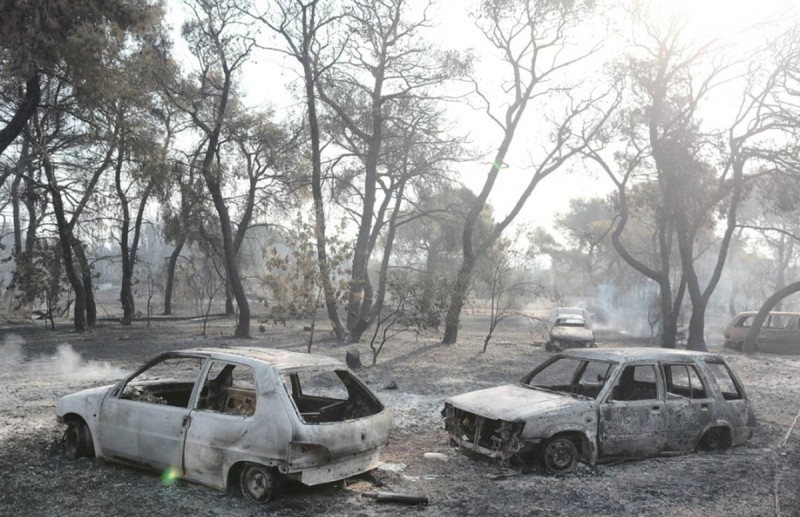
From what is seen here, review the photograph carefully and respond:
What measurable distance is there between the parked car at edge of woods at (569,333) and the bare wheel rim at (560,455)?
55.9 feet

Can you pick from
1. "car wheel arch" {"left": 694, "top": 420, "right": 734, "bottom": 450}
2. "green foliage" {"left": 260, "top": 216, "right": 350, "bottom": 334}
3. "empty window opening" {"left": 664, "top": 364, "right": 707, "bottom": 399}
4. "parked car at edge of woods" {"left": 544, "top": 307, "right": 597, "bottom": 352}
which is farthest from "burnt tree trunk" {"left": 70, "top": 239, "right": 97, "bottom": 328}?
"car wheel arch" {"left": 694, "top": 420, "right": 734, "bottom": 450}

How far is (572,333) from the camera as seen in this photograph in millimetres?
24500

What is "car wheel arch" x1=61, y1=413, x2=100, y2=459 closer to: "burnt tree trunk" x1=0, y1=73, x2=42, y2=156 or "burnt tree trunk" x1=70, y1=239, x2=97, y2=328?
"burnt tree trunk" x1=0, y1=73, x2=42, y2=156

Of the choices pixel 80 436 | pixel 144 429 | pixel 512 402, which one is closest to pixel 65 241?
pixel 80 436

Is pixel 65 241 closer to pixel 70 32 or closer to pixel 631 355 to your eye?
pixel 70 32

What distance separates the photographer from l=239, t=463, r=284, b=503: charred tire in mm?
5855

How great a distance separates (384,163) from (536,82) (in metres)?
7.93

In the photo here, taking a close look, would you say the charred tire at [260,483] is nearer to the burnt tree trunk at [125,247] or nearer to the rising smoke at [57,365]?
the rising smoke at [57,365]

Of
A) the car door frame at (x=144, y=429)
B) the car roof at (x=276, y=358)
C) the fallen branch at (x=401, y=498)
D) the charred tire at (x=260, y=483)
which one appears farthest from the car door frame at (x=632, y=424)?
the car door frame at (x=144, y=429)

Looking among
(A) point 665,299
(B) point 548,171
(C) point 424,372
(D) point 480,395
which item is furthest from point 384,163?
(D) point 480,395

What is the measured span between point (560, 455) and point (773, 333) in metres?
23.2

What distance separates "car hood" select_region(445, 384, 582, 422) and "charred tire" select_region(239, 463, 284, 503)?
8.49 feet

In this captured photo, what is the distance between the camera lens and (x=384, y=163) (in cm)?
3025

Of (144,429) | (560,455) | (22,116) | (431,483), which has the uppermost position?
(22,116)
